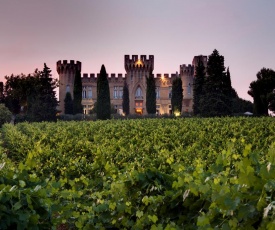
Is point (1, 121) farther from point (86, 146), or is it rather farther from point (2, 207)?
point (2, 207)

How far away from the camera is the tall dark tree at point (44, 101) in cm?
5181

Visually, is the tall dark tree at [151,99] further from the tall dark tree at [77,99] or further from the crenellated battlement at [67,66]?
the crenellated battlement at [67,66]

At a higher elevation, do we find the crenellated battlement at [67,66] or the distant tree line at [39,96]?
the crenellated battlement at [67,66]

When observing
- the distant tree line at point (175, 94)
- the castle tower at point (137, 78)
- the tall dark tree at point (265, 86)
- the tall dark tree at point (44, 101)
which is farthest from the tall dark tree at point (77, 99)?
the tall dark tree at point (265, 86)

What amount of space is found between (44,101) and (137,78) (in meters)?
29.3

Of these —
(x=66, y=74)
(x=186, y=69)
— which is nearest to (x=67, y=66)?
(x=66, y=74)

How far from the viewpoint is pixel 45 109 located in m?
51.8

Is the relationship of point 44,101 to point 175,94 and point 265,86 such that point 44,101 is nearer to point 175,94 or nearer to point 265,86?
point 175,94

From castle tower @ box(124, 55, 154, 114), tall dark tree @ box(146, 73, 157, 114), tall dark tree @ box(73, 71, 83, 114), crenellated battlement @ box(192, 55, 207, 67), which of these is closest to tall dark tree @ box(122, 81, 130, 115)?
castle tower @ box(124, 55, 154, 114)

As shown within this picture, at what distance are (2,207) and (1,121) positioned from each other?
156 feet

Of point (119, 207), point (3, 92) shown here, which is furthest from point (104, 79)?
point (119, 207)

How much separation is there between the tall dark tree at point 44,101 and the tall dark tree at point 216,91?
17952mm

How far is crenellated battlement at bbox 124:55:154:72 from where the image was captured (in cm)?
8069

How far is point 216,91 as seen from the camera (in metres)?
47.8
